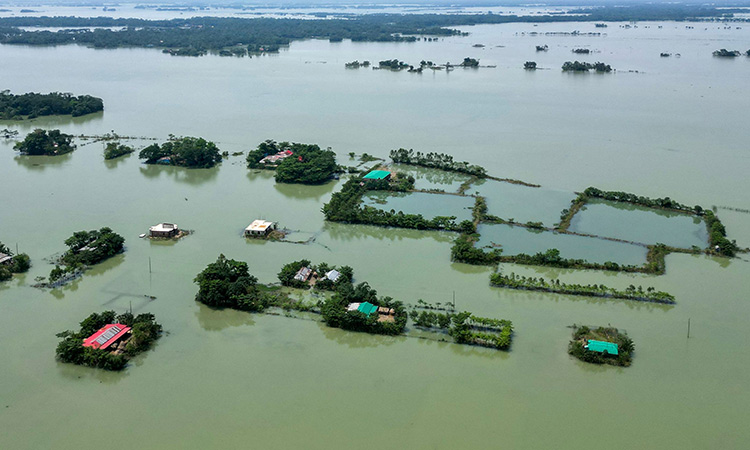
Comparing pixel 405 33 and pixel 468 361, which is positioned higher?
pixel 405 33

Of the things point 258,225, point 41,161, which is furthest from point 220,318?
point 41,161

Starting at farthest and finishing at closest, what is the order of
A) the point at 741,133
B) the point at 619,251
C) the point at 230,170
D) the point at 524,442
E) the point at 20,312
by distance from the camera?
the point at 741,133
the point at 230,170
the point at 619,251
the point at 20,312
the point at 524,442

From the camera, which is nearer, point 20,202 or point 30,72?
point 20,202

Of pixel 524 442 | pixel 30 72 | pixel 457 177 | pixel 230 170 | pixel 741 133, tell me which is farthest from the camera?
pixel 30 72

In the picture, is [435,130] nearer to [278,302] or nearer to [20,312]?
[278,302]

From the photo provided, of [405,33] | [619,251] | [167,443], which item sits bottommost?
[167,443]

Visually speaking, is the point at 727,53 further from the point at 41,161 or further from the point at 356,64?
the point at 41,161

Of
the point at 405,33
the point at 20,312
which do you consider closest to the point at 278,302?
the point at 20,312

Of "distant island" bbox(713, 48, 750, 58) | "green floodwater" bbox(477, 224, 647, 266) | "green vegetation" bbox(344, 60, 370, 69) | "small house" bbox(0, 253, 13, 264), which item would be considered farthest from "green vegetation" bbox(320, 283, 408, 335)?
"distant island" bbox(713, 48, 750, 58)
